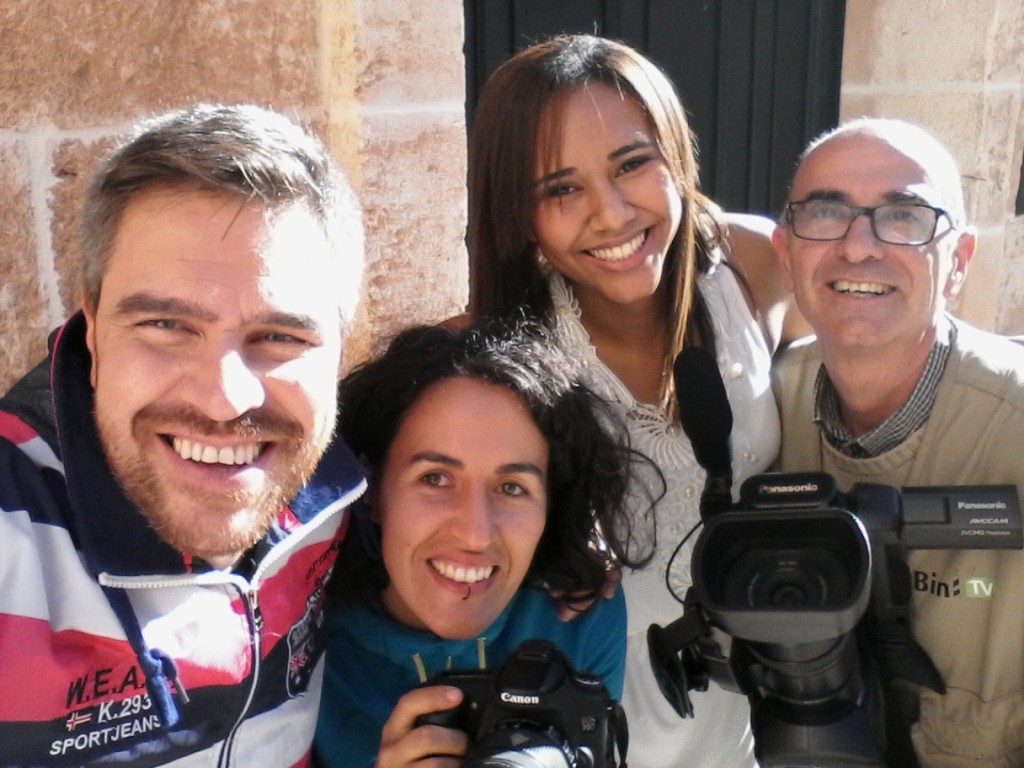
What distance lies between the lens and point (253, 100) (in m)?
1.87

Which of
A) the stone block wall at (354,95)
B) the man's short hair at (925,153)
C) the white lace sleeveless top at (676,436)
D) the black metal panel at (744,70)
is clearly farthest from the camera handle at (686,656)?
the black metal panel at (744,70)

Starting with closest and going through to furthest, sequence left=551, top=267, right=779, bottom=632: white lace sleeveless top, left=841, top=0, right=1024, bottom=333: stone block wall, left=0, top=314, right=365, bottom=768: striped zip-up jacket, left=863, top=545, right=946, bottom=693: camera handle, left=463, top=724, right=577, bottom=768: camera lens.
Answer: left=0, top=314, right=365, bottom=768: striped zip-up jacket < left=463, top=724, right=577, bottom=768: camera lens < left=863, top=545, right=946, bottom=693: camera handle < left=551, top=267, right=779, bottom=632: white lace sleeveless top < left=841, top=0, right=1024, bottom=333: stone block wall

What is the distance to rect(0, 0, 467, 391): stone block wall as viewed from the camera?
5.38 ft

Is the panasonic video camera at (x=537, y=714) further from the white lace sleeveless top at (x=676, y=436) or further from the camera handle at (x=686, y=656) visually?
the white lace sleeveless top at (x=676, y=436)

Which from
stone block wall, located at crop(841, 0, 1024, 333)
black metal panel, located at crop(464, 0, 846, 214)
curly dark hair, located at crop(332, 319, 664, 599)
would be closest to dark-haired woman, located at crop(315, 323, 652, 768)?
curly dark hair, located at crop(332, 319, 664, 599)

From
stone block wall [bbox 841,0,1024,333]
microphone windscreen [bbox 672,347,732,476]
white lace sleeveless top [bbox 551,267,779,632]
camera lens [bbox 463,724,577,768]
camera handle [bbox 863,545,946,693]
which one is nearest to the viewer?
camera lens [bbox 463,724,577,768]

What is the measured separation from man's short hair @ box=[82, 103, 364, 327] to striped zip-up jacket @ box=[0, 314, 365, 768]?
4.7 inches

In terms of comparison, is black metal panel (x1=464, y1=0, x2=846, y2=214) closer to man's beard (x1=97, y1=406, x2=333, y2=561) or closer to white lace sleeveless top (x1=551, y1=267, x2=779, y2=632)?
white lace sleeveless top (x1=551, y1=267, x2=779, y2=632)

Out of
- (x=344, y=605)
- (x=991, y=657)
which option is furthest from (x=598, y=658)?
(x=991, y=657)

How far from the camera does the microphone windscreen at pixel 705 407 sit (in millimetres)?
1469

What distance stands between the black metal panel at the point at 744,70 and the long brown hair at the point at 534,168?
99cm

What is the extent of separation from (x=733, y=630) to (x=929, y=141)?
793 mm

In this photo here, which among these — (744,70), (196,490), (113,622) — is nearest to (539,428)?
(196,490)

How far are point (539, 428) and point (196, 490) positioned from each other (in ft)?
1.71
